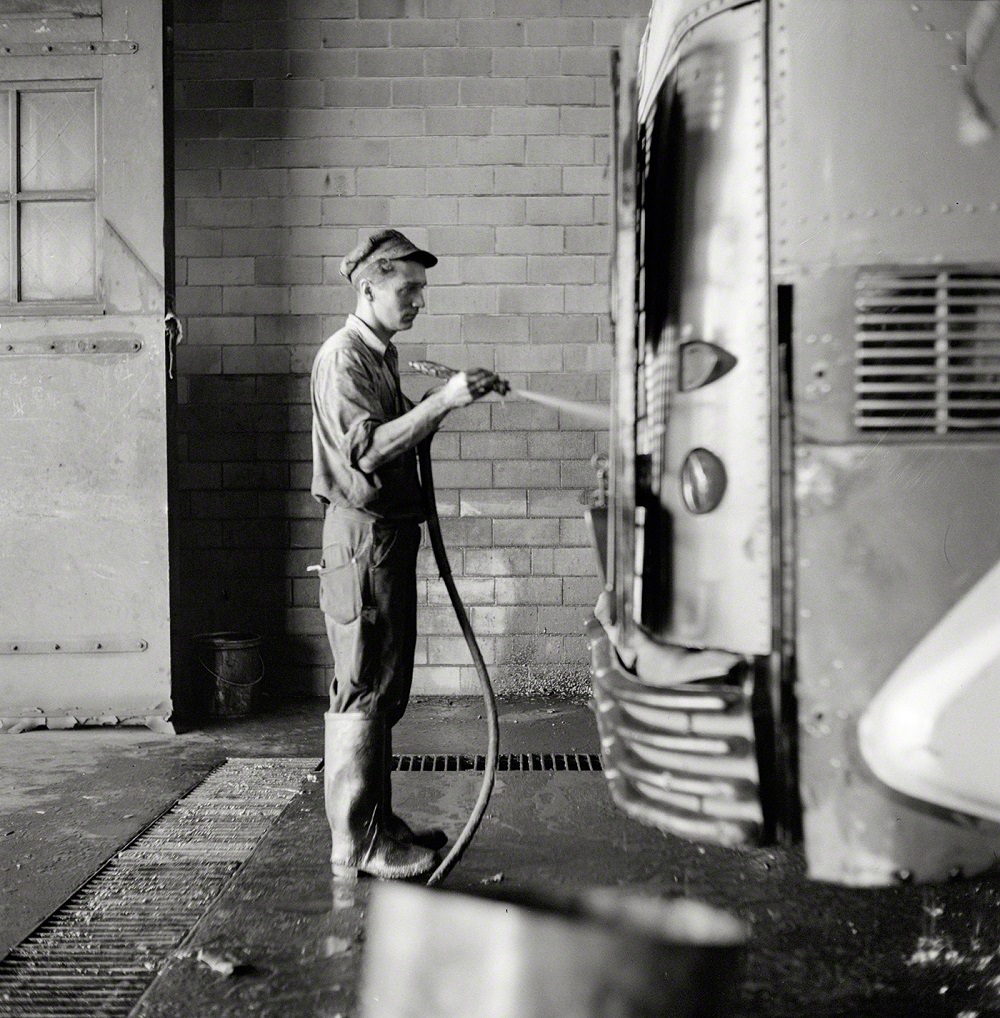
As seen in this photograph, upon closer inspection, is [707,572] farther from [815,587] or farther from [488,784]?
[488,784]

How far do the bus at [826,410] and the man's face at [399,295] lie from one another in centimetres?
112

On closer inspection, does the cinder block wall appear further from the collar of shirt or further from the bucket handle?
the collar of shirt

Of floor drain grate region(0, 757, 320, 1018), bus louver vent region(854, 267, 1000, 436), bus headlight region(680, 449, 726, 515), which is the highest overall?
bus louver vent region(854, 267, 1000, 436)

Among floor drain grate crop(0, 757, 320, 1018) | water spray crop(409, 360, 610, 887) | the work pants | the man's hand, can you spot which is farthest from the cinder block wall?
the man's hand

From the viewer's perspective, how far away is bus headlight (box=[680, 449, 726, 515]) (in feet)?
7.34

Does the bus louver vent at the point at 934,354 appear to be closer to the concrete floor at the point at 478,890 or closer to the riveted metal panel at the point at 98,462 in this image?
the concrete floor at the point at 478,890

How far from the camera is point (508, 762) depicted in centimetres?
464

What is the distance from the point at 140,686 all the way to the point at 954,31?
497cm

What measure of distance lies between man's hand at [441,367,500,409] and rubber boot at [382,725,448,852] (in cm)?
114

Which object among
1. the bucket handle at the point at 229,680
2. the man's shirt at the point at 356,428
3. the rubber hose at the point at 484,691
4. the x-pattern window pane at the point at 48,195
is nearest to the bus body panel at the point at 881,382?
the rubber hose at the point at 484,691

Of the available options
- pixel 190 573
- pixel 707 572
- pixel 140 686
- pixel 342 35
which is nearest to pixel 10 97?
pixel 342 35

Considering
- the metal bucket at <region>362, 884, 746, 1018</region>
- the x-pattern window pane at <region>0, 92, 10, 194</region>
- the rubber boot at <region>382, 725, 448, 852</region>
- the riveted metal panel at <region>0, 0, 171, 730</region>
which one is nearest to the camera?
the metal bucket at <region>362, 884, 746, 1018</region>

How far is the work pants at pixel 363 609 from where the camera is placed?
3080 millimetres

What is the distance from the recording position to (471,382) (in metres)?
2.83
